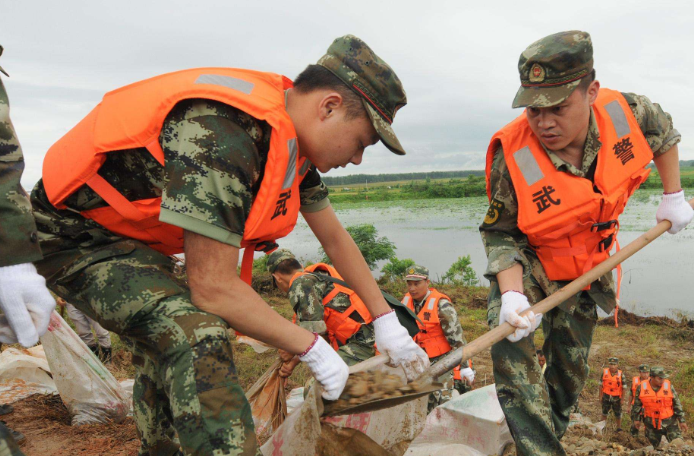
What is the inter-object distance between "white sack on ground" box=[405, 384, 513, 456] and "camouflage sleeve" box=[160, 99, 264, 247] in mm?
2565

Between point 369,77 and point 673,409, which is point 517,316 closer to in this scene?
point 369,77

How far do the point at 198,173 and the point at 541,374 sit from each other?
2.15 meters

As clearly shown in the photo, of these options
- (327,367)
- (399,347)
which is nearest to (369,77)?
(327,367)

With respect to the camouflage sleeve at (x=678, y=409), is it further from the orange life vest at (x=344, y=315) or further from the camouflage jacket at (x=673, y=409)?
the orange life vest at (x=344, y=315)

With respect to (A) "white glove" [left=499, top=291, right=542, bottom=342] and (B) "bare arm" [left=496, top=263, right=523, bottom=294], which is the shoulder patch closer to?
(B) "bare arm" [left=496, top=263, right=523, bottom=294]

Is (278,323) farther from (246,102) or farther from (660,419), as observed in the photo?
(660,419)

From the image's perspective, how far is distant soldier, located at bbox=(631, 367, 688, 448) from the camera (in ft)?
20.5

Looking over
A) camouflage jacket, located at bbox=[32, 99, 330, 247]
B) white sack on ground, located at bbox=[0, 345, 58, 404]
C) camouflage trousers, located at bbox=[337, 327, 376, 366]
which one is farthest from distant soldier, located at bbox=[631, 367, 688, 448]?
white sack on ground, located at bbox=[0, 345, 58, 404]

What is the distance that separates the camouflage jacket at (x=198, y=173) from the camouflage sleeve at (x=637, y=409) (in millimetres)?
7053

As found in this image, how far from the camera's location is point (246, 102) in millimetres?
1573

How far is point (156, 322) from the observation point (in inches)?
59.6

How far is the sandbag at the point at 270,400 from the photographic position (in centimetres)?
328

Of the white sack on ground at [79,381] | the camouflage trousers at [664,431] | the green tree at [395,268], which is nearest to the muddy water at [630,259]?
the green tree at [395,268]

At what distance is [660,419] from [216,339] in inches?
269
